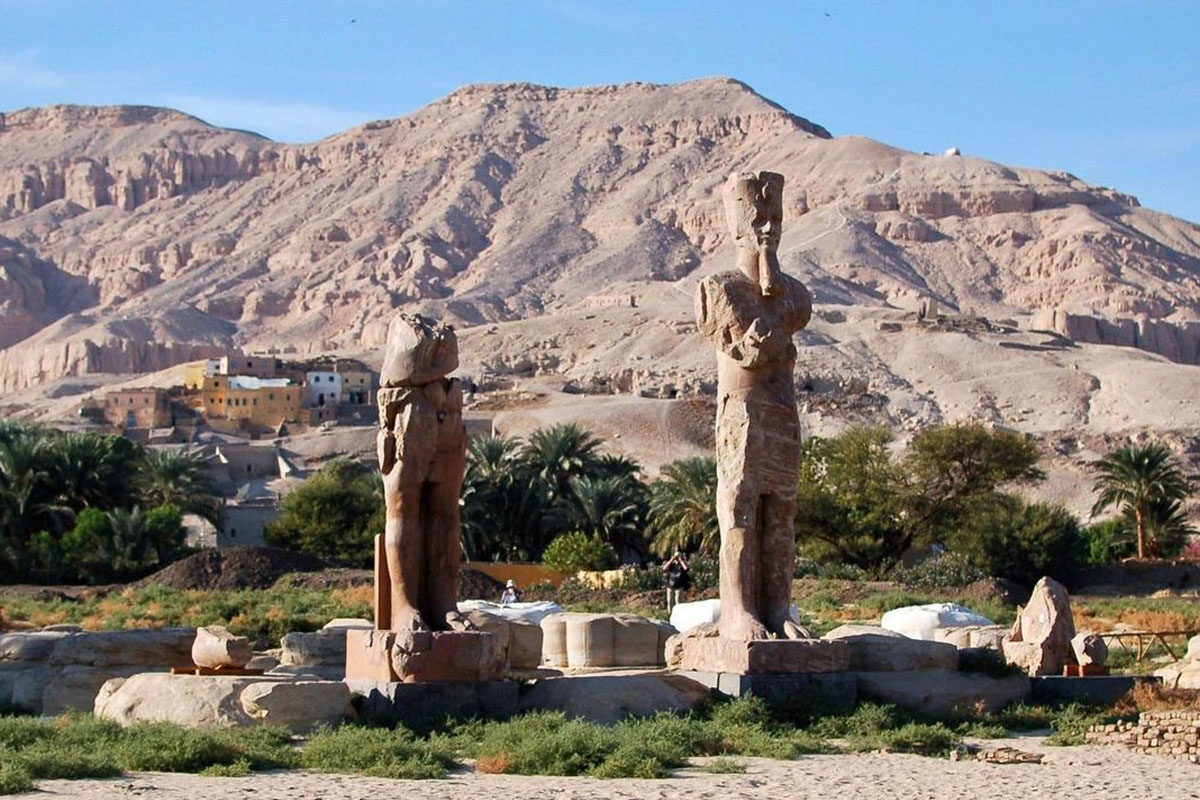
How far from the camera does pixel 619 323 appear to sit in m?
118

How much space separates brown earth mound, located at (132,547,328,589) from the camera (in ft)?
108

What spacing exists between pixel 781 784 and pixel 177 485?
1584 inches

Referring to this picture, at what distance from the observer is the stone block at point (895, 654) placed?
44.3ft

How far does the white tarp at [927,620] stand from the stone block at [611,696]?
21.3 ft

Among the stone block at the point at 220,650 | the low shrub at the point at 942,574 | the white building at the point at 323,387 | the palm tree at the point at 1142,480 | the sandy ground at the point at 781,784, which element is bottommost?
the sandy ground at the point at 781,784

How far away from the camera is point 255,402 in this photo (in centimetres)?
9912

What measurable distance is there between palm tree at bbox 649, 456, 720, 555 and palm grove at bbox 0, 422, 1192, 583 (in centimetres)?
5

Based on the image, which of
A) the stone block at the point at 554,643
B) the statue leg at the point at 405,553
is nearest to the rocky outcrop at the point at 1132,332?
the stone block at the point at 554,643

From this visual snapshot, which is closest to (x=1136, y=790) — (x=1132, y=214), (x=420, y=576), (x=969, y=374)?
(x=420, y=576)

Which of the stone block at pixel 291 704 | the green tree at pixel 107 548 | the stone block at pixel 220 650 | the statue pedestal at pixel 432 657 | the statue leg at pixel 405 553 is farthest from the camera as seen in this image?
the green tree at pixel 107 548

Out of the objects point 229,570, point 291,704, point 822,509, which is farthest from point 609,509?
point 291,704

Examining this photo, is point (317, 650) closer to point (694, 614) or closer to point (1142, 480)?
point (694, 614)

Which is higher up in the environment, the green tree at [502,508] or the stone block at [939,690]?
the green tree at [502,508]

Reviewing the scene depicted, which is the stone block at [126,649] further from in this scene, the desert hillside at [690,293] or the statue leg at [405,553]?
the desert hillside at [690,293]
